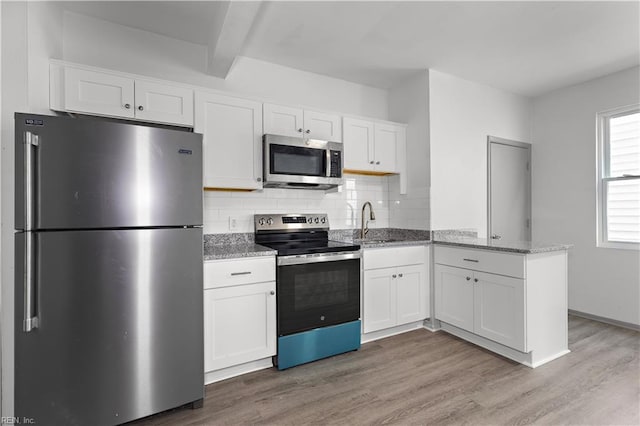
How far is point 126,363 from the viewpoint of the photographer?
1.71 m

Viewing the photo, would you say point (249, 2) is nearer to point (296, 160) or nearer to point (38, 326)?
point (296, 160)

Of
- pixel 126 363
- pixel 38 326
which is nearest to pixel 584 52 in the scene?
pixel 126 363

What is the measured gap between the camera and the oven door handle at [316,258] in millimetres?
2393

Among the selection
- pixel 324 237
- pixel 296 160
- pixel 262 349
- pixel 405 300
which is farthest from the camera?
pixel 324 237

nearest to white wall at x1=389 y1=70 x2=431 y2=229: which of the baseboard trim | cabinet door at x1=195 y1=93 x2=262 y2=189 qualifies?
cabinet door at x1=195 y1=93 x2=262 y2=189

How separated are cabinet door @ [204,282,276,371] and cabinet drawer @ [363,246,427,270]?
0.94m

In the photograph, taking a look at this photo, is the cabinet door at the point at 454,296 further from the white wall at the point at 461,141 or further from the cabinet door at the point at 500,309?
the white wall at the point at 461,141

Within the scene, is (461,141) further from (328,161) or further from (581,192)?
(328,161)

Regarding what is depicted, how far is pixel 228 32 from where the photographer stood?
7.29 ft

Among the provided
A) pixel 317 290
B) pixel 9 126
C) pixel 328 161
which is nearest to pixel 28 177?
pixel 9 126

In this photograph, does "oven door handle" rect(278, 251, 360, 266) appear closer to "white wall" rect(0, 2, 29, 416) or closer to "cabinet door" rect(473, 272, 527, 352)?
"cabinet door" rect(473, 272, 527, 352)

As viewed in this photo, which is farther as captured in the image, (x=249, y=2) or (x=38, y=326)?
(x=249, y=2)

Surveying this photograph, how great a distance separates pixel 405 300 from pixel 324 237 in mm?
998

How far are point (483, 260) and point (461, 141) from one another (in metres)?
1.44
